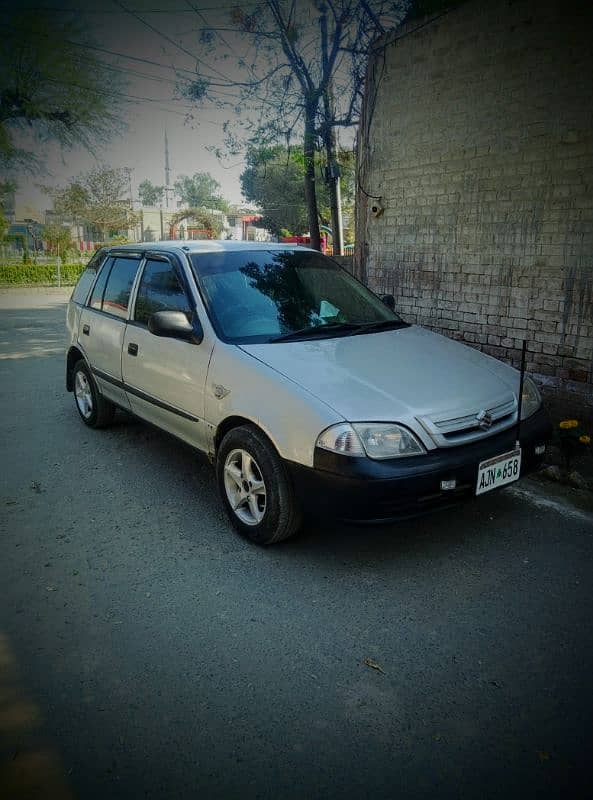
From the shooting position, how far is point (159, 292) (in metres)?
4.13

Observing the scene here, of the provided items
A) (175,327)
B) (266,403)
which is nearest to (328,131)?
(175,327)

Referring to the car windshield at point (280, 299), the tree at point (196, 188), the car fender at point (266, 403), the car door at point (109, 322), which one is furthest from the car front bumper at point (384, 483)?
the tree at point (196, 188)

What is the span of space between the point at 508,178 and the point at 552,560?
389 cm

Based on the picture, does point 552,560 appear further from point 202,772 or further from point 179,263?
point 179,263

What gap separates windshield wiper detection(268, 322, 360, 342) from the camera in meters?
3.52

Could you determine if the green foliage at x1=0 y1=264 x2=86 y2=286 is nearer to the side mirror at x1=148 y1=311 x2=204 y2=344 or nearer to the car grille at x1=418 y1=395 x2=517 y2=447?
the side mirror at x1=148 y1=311 x2=204 y2=344

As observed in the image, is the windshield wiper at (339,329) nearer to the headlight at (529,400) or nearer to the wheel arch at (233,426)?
the wheel arch at (233,426)

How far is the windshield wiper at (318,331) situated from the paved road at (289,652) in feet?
3.93

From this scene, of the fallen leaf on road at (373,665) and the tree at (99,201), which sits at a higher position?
the tree at (99,201)

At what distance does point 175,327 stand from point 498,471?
6.88ft

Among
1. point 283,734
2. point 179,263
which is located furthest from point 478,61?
point 283,734

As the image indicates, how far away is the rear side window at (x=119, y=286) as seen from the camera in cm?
456

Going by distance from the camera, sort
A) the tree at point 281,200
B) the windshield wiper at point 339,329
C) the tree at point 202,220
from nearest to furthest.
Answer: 1. the windshield wiper at point 339,329
2. the tree at point 281,200
3. the tree at point 202,220

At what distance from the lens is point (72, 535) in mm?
3467
